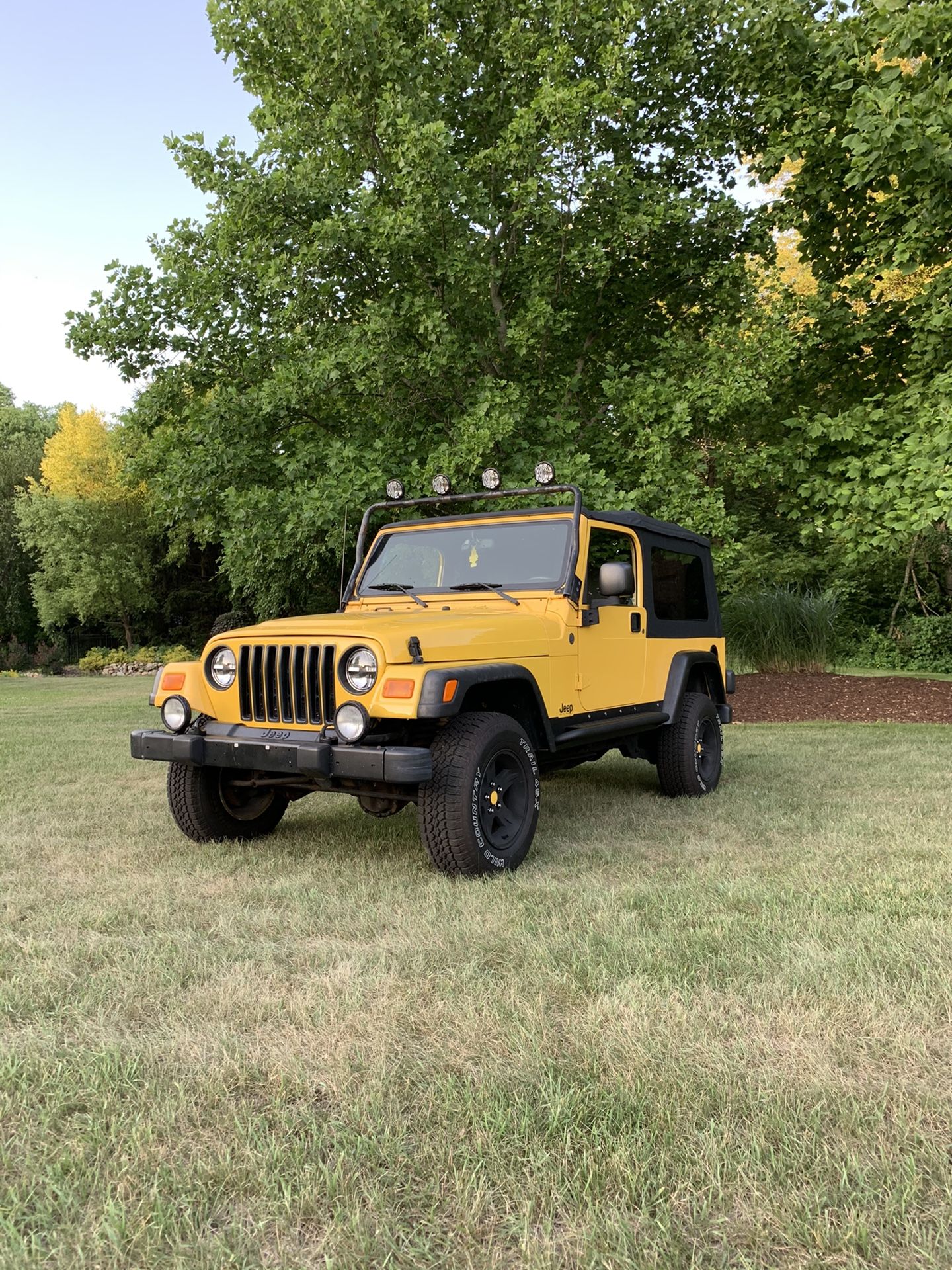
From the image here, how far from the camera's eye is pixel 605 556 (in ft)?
19.9

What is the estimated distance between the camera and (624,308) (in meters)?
12.6

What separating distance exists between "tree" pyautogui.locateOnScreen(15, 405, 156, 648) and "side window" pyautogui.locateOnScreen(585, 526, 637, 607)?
81.4 ft

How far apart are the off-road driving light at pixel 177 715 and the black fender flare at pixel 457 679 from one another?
4.76 feet

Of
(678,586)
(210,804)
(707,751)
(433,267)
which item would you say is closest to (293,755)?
(210,804)

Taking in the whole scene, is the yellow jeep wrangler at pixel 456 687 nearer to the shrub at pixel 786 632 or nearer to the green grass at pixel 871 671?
the shrub at pixel 786 632

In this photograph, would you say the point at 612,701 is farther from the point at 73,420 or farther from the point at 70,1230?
the point at 73,420

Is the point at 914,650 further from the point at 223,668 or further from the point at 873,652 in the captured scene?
the point at 223,668

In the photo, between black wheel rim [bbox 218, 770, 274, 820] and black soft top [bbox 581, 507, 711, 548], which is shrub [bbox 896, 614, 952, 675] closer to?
black soft top [bbox 581, 507, 711, 548]

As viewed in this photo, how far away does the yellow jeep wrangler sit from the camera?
440 centimetres

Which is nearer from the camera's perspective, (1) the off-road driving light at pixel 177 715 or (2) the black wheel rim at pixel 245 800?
(1) the off-road driving light at pixel 177 715

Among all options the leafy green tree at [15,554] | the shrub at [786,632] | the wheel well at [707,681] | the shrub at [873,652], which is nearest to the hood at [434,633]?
the wheel well at [707,681]

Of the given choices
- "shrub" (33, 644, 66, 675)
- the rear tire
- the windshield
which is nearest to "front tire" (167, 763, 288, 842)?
the windshield

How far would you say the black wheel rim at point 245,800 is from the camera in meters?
5.57

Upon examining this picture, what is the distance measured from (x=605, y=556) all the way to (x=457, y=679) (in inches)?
81.7
